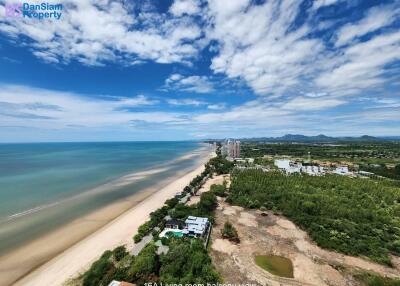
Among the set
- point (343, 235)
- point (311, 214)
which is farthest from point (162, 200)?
point (343, 235)

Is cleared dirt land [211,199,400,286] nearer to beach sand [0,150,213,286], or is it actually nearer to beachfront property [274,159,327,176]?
beach sand [0,150,213,286]

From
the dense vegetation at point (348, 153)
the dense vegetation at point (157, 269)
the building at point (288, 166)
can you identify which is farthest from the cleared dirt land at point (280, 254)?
the dense vegetation at point (348, 153)

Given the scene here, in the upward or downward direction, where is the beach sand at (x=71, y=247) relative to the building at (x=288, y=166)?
downward

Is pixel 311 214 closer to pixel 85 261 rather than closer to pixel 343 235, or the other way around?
pixel 343 235

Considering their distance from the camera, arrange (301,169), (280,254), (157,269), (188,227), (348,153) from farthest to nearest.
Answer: (348,153), (301,169), (188,227), (280,254), (157,269)

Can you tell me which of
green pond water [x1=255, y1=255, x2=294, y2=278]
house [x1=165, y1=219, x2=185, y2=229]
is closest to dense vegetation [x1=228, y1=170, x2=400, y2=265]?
green pond water [x1=255, y1=255, x2=294, y2=278]

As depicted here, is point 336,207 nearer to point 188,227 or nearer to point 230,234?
point 230,234

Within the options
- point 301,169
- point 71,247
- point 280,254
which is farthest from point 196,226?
point 301,169

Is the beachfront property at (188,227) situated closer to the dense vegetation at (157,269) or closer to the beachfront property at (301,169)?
the dense vegetation at (157,269)
